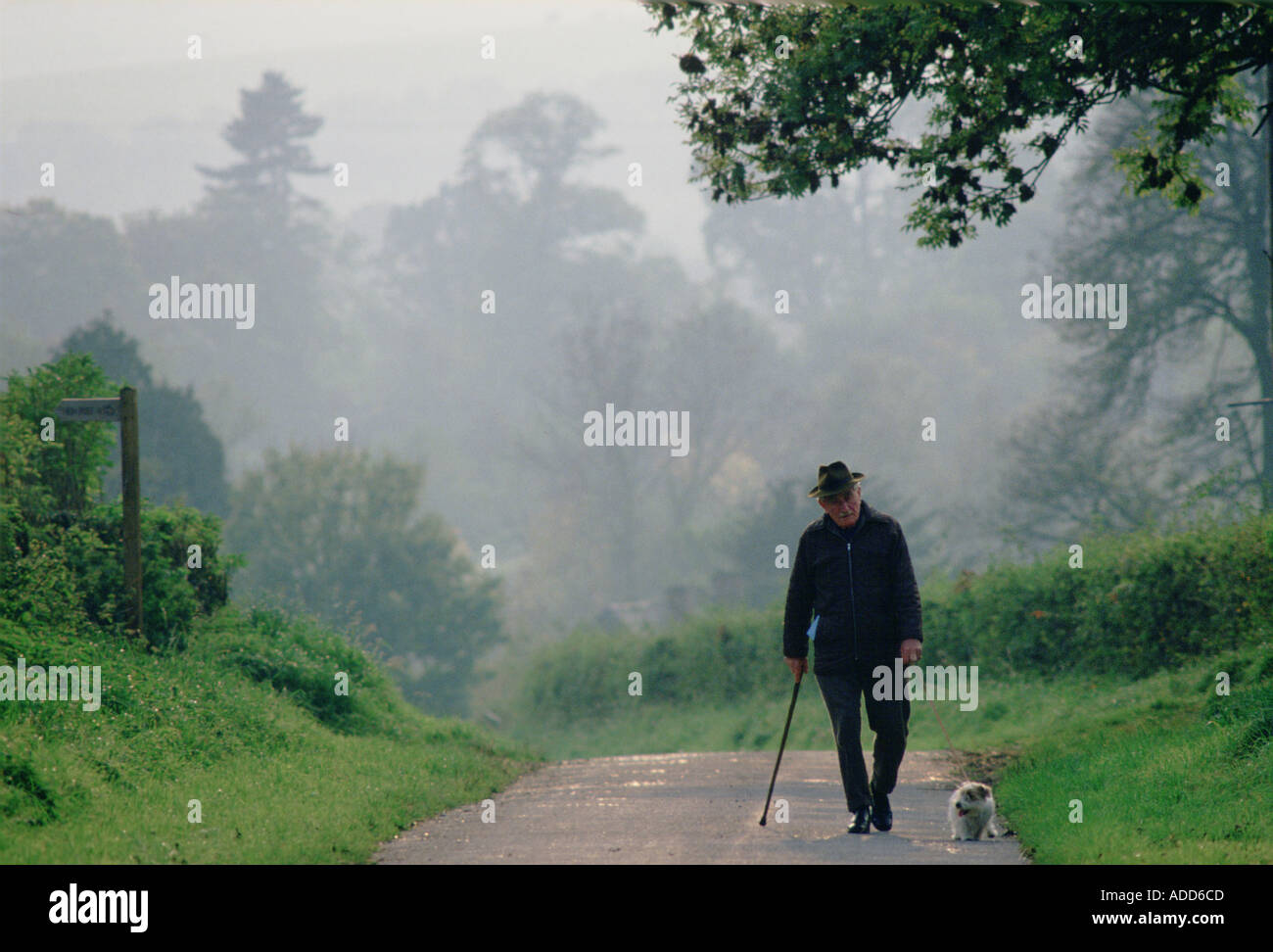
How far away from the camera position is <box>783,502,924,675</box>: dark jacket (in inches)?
335

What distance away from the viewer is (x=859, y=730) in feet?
28.1

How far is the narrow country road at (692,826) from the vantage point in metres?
7.76

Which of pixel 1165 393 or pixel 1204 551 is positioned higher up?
pixel 1165 393

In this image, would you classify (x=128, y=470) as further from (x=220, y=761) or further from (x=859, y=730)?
(x=859, y=730)

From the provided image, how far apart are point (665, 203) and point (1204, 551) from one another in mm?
106554

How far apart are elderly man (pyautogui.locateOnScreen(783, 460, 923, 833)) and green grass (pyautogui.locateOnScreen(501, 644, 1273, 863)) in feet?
2.34

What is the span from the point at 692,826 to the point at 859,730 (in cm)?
134

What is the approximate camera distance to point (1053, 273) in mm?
44094

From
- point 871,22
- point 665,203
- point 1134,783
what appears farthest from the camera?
point 665,203

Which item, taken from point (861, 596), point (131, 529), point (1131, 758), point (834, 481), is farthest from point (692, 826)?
point (131, 529)

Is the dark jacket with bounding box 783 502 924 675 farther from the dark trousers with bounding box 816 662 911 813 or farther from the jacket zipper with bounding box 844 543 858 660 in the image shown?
the dark trousers with bounding box 816 662 911 813

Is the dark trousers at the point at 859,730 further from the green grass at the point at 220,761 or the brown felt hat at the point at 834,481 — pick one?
the green grass at the point at 220,761
